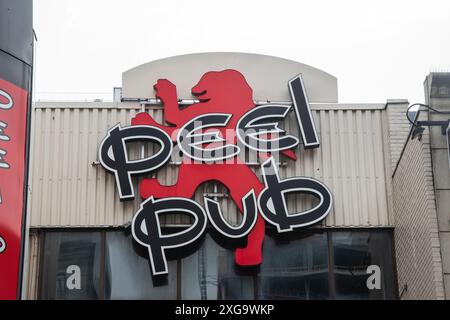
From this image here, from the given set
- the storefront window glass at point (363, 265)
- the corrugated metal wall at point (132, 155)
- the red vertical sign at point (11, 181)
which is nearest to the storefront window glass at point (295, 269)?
the storefront window glass at point (363, 265)

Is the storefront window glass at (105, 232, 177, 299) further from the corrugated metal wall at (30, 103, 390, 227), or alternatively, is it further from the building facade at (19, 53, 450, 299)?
the corrugated metal wall at (30, 103, 390, 227)

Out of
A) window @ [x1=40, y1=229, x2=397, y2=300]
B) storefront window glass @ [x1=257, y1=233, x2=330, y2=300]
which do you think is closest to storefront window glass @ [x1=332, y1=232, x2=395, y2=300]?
window @ [x1=40, y1=229, x2=397, y2=300]

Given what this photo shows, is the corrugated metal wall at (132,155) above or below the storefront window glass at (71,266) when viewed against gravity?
above

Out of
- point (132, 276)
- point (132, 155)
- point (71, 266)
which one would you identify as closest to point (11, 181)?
point (71, 266)

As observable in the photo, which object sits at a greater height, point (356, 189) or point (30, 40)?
point (30, 40)

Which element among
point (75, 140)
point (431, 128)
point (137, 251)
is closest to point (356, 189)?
point (431, 128)

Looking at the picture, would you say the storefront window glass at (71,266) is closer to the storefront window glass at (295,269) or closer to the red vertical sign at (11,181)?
the storefront window glass at (295,269)

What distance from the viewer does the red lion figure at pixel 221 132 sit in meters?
16.2

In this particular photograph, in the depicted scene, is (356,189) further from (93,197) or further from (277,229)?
(93,197)

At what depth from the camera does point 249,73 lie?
1755 cm

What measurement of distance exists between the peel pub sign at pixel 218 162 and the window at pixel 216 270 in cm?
36
